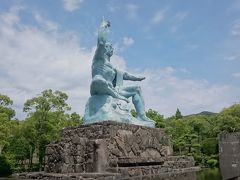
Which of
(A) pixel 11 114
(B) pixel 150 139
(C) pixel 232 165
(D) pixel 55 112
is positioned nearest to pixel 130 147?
(B) pixel 150 139

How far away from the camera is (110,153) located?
33.8ft

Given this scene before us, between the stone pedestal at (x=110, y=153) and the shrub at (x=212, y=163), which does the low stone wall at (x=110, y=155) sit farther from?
the shrub at (x=212, y=163)

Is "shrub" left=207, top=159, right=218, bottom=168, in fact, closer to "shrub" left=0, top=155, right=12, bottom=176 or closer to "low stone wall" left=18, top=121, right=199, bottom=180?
"shrub" left=0, top=155, right=12, bottom=176

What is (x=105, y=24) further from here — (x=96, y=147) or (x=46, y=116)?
(x=46, y=116)

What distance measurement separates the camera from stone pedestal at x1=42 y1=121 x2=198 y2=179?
9.78 m

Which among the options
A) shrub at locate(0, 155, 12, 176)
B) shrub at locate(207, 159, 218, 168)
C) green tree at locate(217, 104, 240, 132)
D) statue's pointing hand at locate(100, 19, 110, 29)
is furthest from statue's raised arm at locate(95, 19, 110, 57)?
green tree at locate(217, 104, 240, 132)

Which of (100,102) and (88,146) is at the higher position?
(100,102)

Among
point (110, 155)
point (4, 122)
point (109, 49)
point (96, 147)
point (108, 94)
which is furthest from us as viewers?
point (4, 122)

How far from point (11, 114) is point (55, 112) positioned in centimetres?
403

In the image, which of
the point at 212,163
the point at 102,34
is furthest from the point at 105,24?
the point at 212,163

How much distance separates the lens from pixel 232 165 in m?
5.51

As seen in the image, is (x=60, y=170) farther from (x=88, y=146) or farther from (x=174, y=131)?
(x=174, y=131)

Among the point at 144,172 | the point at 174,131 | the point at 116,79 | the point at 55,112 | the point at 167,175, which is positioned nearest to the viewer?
the point at 144,172

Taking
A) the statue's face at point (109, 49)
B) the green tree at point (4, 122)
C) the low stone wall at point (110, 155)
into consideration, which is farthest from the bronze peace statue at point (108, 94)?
the green tree at point (4, 122)
